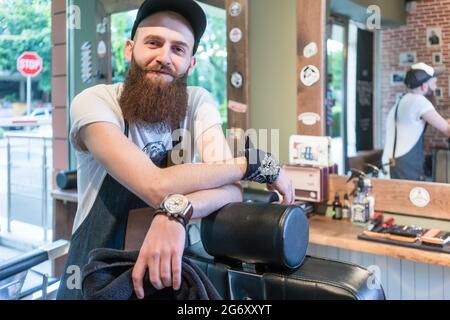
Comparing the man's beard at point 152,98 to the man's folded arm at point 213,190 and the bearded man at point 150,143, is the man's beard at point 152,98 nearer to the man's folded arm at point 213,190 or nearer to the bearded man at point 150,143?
the bearded man at point 150,143

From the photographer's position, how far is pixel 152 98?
1257mm

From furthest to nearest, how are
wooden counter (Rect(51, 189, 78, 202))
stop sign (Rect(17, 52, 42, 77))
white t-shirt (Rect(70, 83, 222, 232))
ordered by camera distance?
wooden counter (Rect(51, 189, 78, 202)), stop sign (Rect(17, 52, 42, 77)), white t-shirt (Rect(70, 83, 222, 232))

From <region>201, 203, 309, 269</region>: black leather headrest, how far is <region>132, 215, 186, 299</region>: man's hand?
121mm

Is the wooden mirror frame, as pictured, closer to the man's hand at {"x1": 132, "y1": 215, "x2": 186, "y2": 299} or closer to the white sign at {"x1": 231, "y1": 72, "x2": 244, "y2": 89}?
the white sign at {"x1": 231, "y1": 72, "x2": 244, "y2": 89}

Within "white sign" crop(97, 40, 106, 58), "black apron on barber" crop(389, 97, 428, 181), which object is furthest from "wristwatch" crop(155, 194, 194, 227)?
"white sign" crop(97, 40, 106, 58)

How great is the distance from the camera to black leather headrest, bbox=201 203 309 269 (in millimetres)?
911

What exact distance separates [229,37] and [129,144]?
189cm

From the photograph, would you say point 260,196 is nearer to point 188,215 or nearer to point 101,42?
point 188,215

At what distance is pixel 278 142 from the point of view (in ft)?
8.80

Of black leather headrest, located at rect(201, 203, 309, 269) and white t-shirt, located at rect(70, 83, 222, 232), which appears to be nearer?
black leather headrest, located at rect(201, 203, 309, 269)

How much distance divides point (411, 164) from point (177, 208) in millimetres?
1812

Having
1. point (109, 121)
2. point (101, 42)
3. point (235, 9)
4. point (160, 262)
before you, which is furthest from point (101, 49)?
point (160, 262)

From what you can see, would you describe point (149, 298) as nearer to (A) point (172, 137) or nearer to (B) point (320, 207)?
(A) point (172, 137)

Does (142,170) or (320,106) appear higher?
(320,106)
